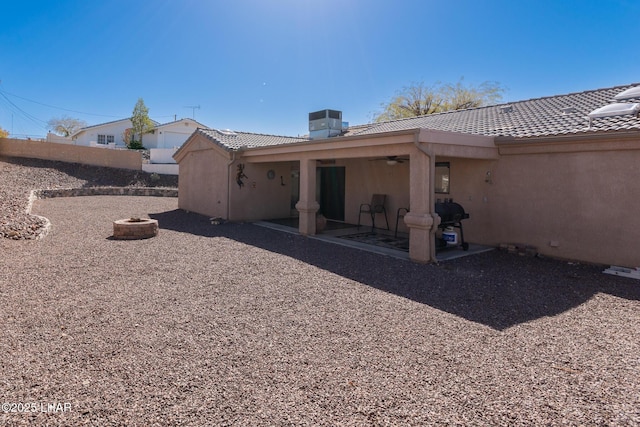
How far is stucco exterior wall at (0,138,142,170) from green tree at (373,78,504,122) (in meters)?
22.6

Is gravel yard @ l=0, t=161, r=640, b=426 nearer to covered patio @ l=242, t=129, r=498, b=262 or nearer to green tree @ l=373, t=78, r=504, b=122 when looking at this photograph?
covered patio @ l=242, t=129, r=498, b=262

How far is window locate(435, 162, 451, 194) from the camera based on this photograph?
10180 millimetres

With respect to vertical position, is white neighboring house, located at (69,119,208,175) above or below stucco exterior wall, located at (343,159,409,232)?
above

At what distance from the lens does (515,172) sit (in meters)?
8.73

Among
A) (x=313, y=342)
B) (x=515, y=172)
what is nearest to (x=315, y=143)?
(x=515, y=172)

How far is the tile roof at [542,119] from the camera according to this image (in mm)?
7859

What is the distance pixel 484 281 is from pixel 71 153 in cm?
2893

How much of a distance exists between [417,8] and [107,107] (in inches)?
2198

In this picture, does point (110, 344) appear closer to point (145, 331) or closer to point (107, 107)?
point (145, 331)

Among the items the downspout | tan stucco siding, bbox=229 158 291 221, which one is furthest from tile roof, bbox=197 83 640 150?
the downspout

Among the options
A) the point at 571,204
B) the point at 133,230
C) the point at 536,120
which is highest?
the point at 536,120

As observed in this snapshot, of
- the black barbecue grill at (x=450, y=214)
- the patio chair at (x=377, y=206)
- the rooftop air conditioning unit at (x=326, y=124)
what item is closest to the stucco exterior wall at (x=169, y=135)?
the rooftop air conditioning unit at (x=326, y=124)

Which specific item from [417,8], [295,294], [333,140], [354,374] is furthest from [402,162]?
[354,374]

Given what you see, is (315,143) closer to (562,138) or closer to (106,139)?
(562,138)
